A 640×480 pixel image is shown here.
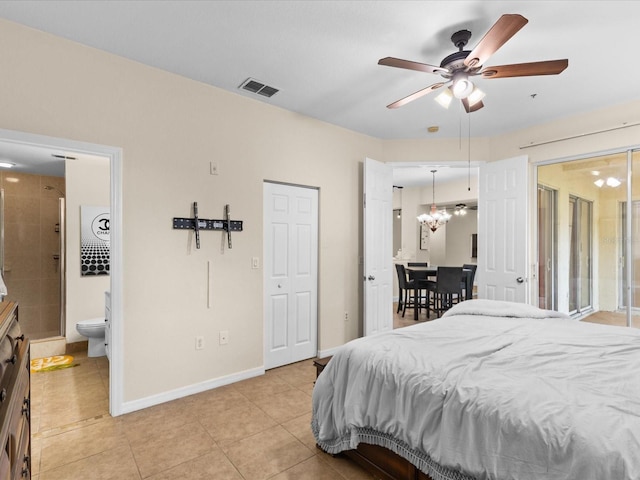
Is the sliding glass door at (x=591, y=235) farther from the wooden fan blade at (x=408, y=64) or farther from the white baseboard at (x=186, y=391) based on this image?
the white baseboard at (x=186, y=391)

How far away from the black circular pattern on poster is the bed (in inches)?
140

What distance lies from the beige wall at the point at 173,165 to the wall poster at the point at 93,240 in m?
2.03

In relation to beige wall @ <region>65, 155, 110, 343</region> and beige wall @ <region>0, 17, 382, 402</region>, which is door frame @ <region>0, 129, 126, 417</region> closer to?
beige wall @ <region>0, 17, 382, 402</region>

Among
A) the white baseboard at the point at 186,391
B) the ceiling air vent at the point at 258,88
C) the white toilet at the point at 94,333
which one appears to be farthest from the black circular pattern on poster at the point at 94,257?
the ceiling air vent at the point at 258,88

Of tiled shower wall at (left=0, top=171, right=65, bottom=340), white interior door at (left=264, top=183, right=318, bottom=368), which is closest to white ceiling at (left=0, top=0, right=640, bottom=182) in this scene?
white interior door at (left=264, top=183, right=318, bottom=368)

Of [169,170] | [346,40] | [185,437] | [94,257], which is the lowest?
[185,437]

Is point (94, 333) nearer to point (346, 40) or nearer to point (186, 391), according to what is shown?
point (186, 391)

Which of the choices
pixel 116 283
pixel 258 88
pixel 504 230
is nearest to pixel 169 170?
pixel 116 283

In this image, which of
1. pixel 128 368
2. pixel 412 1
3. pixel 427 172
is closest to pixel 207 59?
pixel 412 1

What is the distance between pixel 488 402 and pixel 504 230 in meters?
3.27

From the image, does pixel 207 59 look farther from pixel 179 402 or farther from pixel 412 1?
pixel 179 402

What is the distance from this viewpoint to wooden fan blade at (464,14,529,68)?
1625 mm

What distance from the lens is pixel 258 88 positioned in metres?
3.11

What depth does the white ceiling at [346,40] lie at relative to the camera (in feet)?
6.75
